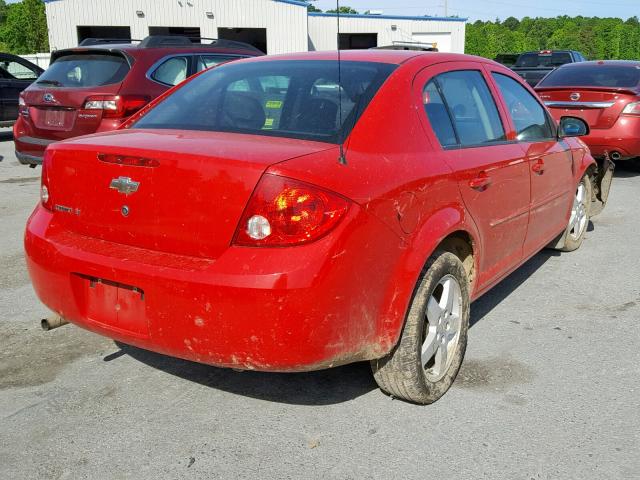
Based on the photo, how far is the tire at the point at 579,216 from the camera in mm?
5750

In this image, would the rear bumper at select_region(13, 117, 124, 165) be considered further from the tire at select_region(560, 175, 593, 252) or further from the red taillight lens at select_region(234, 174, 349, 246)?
the red taillight lens at select_region(234, 174, 349, 246)

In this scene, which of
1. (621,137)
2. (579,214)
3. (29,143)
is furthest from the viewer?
(621,137)

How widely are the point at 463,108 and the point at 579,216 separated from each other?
2715 millimetres

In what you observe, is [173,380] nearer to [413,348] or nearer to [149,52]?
[413,348]

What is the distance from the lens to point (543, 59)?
2050cm

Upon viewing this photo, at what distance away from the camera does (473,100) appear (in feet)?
12.5

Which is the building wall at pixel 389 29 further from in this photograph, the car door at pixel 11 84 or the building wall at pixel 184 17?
the car door at pixel 11 84

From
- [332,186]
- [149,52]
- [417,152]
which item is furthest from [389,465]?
[149,52]

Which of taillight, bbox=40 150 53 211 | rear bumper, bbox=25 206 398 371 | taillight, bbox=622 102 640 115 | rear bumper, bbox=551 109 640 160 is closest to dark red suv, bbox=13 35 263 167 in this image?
taillight, bbox=40 150 53 211

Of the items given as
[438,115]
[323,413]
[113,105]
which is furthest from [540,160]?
[113,105]

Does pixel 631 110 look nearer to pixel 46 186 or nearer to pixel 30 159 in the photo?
pixel 30 159

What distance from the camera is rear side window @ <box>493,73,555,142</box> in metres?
4.23

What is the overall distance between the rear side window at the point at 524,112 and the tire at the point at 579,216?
1.12 meters

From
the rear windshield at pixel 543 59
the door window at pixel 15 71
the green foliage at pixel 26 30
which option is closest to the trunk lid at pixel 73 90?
the door window at pixel 15 71
